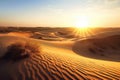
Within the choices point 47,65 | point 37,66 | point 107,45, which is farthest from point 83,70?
point 107,45

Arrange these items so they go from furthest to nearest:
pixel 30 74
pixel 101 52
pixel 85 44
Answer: pixel 85 44 → pixel 101 52 → pixel 30 74

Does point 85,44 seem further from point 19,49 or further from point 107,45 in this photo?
point 19,49

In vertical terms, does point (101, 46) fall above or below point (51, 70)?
below

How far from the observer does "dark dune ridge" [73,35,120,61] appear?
14.0 meters

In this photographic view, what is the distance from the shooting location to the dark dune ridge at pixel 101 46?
46.1 ft

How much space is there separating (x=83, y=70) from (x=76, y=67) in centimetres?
46

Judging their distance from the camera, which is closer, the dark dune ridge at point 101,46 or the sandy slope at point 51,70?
the sandy slope at point 51,70

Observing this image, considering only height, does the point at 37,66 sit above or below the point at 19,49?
below

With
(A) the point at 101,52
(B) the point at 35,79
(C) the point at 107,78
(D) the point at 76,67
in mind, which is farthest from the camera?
(A) the point at 101,52

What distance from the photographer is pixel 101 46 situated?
1580cm

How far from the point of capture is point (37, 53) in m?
8.38

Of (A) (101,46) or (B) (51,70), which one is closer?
(B) (51,70)

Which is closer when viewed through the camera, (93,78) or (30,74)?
(93,78)

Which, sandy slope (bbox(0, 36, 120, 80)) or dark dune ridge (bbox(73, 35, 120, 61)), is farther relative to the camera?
dark dune ridge (bbox(73, 35, 120, 61))
